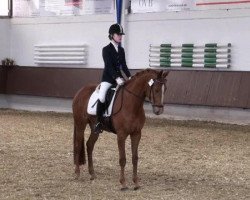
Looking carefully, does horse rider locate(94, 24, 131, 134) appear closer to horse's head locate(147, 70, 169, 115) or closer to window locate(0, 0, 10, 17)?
horse's head locate(147, 70, 169, 115)

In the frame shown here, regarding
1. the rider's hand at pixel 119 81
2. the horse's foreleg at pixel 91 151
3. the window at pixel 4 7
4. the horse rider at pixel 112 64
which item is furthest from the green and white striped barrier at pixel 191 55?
the rider's hand at pixel 119 81

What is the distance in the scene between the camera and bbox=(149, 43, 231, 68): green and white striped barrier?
14992 millimetres

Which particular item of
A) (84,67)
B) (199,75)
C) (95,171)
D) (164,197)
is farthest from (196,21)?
(164,197)

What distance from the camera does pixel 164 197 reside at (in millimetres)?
6641

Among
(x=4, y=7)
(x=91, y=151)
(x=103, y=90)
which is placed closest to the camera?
(x=103, y=90)

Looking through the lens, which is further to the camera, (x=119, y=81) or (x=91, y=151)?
(x=91, y=151)

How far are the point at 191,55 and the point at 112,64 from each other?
8.52 meters

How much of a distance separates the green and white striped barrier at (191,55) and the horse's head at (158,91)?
848 cm

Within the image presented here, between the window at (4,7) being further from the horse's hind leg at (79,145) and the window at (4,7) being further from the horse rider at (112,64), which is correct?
the horse rider at (112,64)

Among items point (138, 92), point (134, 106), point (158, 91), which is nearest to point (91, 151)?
point (134, 106)

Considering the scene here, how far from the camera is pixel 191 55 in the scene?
15555 mm

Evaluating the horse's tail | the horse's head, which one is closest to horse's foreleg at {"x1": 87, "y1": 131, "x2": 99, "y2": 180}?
the horse's tail

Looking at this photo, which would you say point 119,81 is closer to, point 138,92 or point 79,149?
point 138,92

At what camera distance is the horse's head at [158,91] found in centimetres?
668
